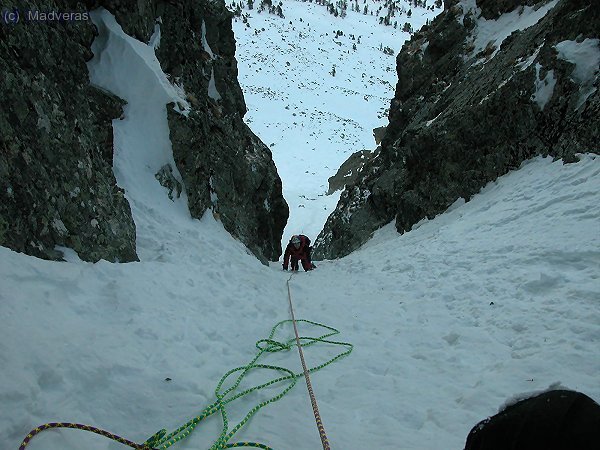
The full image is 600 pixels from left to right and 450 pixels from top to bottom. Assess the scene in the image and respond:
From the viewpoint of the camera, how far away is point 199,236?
994 centimetres

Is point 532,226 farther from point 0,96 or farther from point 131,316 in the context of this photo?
point 0,96

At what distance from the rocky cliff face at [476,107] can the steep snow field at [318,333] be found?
10.2 feet

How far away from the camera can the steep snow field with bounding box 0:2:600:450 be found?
3148 mm

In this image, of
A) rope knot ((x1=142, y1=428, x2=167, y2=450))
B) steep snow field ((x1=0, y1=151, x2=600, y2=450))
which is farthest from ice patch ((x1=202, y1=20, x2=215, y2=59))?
rope knot ((x1=142, y1=428, x2=167, y2=450))

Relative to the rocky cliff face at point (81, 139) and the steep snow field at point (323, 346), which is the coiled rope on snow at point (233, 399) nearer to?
the steep snow field at point (323, 346)

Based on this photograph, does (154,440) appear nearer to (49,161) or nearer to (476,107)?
(49,161)

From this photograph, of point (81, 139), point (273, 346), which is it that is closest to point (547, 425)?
point (273, 346)

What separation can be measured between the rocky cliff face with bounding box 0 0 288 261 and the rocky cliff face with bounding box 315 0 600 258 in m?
7.43

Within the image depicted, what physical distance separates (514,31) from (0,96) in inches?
712

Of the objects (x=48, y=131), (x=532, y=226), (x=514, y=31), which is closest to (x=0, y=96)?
(x=48, y=131)

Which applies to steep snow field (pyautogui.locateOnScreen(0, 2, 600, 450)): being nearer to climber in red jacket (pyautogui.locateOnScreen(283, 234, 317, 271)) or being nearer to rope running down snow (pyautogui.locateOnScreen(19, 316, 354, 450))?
rope running down snow (pyautogui.locateOnScreen(19, 316, 354, 450))

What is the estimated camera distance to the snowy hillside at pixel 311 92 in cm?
4567

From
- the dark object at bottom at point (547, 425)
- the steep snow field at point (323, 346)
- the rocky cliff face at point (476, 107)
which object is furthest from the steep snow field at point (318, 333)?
the rocky cliff face at point (476, 107)

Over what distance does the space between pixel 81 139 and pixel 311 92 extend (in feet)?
231
